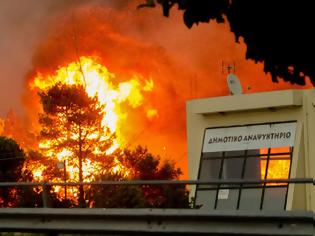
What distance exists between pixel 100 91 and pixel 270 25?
337ft

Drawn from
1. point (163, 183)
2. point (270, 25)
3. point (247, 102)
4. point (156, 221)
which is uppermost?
point (247, 102)

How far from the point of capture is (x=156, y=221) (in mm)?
13445

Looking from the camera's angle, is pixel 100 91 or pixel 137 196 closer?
pixel 137 196

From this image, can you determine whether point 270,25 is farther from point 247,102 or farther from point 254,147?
point 247,102

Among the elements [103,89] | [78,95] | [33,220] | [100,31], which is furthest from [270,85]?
[33,220]

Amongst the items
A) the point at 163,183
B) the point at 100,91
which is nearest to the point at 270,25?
the point at 163,183

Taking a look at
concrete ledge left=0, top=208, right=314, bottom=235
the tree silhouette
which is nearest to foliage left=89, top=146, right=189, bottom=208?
concrete ledge left=0, top=208, right=314, bottom=235

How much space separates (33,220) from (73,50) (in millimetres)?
108606

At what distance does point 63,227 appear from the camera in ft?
46.2

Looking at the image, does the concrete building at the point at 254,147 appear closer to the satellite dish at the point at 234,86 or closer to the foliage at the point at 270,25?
the satellite dish at the point at 234,86

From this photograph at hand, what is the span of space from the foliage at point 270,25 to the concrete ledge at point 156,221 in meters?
2.53

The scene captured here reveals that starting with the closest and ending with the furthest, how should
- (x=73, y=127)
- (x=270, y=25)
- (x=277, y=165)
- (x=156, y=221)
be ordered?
(x=156, y=221) < (x=270, y=25) < (x=277, y=165) < (x=73, y=127)

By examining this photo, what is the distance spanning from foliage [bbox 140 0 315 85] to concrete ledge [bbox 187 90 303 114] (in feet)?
123

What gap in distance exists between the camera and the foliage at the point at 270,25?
44.6 feet
